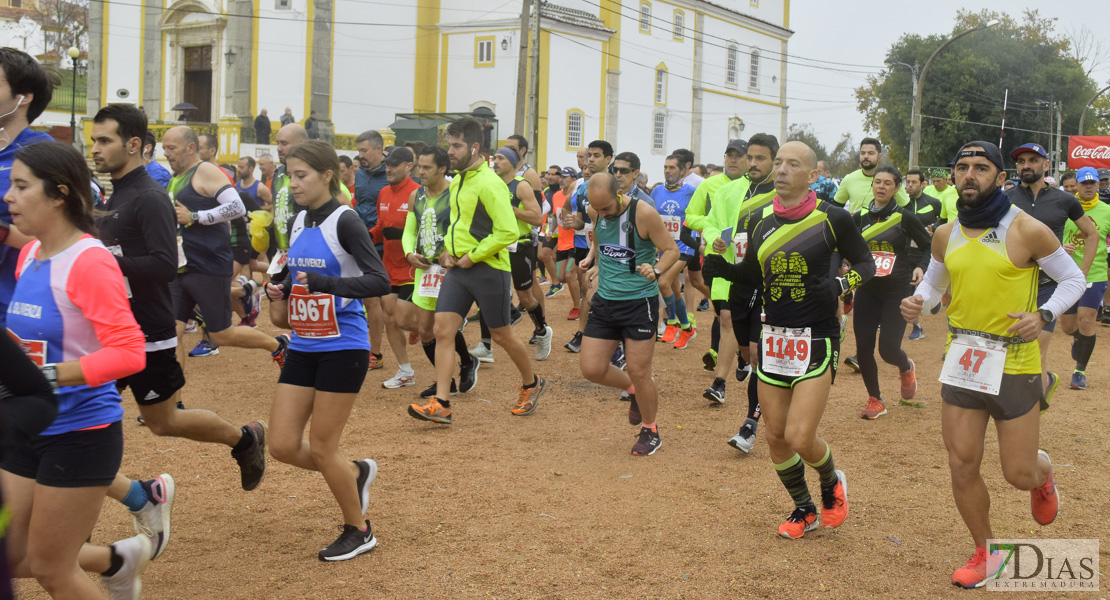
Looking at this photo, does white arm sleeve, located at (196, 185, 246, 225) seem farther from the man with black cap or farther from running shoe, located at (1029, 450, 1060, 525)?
the man with black cap

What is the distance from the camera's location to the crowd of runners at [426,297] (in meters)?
3.29

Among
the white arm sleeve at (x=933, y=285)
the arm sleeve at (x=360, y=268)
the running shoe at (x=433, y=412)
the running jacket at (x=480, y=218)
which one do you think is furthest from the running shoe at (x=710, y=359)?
the arm sleeve at (x=360, y=268)

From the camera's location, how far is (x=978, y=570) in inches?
182

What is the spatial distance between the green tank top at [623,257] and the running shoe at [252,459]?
2858 mm

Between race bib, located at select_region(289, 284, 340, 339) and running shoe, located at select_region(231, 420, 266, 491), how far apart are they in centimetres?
75

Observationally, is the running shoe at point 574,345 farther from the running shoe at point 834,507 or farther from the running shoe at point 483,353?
the running shoe at point 834,507

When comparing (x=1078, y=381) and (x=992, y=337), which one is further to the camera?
(x=1078, y=381)

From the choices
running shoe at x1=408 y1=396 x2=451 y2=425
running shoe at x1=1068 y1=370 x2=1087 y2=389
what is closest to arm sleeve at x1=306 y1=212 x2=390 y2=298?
running shoe at x1=408 y1=396 x2=451 y2=425

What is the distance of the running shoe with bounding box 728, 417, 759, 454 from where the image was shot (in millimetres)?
6969

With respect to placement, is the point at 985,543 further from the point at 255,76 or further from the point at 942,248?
the point at 255,76

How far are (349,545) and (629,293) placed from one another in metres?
3.00

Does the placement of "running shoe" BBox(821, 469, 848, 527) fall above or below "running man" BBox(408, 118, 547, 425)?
below

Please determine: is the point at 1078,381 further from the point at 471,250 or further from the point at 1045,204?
the point at 471,250

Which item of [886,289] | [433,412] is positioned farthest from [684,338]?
[433,412]
